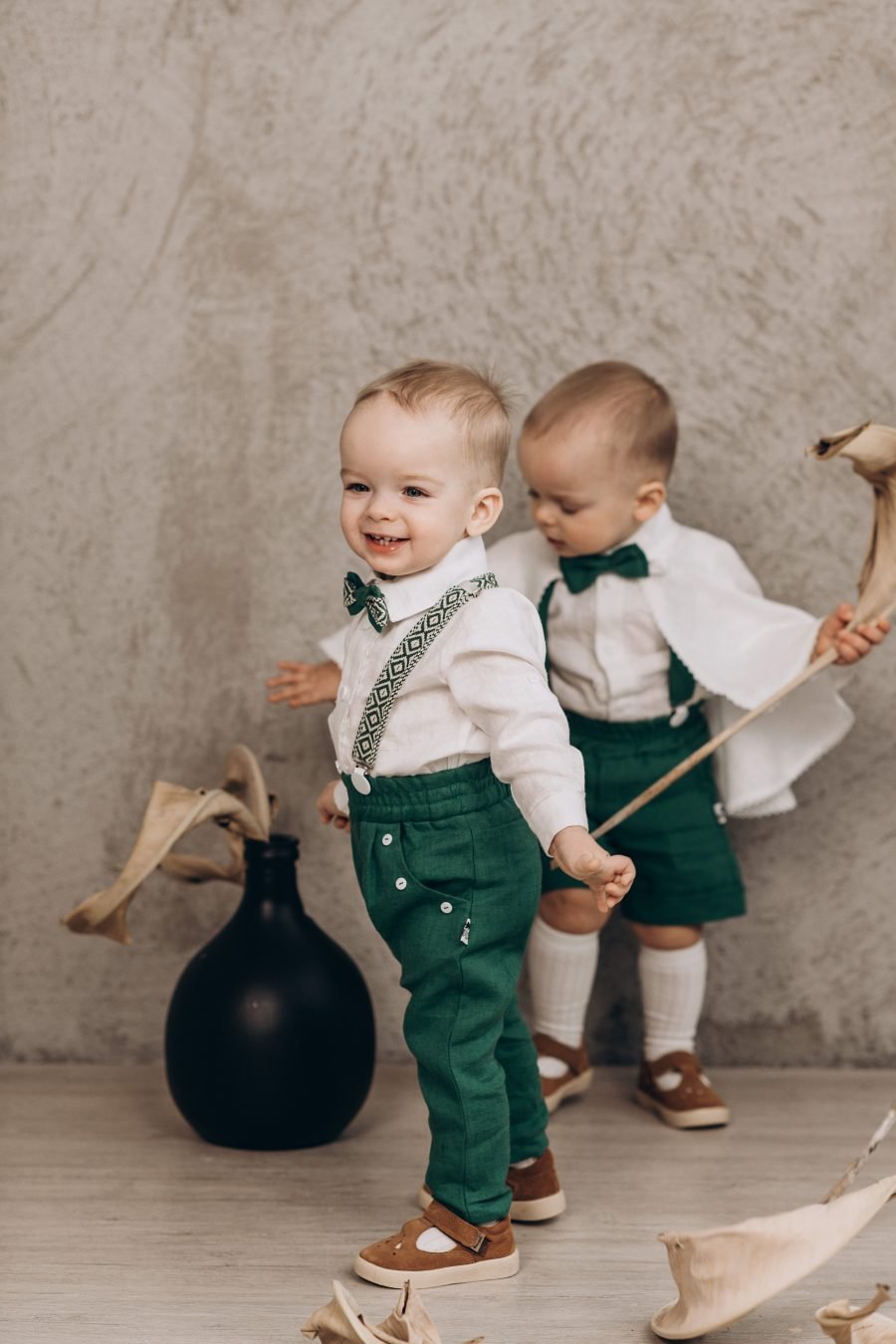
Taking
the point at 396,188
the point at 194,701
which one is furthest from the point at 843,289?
the point at 194,701

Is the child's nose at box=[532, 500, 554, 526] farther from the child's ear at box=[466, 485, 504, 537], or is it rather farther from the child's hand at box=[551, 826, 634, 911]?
the child's hand at box=[551, 826, 634, 911]

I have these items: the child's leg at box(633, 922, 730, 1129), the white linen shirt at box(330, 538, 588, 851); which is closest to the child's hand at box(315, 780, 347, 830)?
the white linen shirt at box(330, 538, 588, 851)

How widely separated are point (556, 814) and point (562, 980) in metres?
0.65

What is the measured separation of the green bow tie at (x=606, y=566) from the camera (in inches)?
76.7

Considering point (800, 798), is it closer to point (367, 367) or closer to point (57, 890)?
point (367, 367)

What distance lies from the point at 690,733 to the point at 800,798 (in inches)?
9.3

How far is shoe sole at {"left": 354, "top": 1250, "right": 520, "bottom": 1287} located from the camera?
154 centimetres

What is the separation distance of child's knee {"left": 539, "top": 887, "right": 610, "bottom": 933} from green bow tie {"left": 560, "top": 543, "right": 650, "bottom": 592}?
39cm

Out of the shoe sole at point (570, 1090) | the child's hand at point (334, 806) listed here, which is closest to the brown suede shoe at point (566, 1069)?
the shoe sole at point (570, 1090)

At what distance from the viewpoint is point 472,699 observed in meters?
1.53

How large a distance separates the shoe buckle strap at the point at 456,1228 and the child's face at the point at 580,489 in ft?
2.64

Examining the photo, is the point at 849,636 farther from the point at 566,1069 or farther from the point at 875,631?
the point at 566,1069

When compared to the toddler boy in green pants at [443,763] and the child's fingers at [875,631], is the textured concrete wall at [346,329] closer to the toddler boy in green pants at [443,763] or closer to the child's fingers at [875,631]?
the child's fingers at [875,631]

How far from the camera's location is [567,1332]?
4.73 feet
